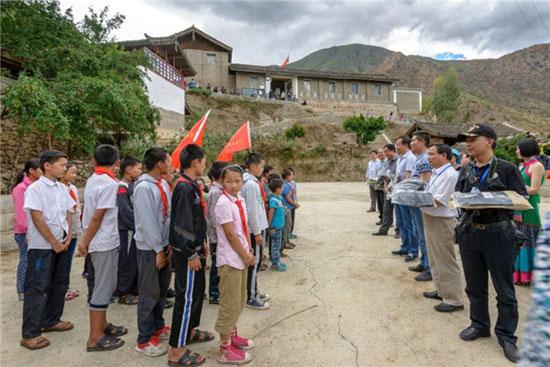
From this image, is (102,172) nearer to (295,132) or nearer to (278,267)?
(278,267)

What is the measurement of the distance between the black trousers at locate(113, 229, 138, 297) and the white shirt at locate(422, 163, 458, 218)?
375 centimetres

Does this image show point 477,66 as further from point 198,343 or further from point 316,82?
point 198,343

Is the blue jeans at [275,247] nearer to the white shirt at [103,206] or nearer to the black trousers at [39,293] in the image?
the white shirt at [103,206]

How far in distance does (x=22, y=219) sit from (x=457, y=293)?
17.4 feet

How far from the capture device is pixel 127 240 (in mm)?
3941

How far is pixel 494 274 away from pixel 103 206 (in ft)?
11.9

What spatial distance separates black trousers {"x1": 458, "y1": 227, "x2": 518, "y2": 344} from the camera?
2.67m

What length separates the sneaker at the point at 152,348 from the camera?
271 centimetres

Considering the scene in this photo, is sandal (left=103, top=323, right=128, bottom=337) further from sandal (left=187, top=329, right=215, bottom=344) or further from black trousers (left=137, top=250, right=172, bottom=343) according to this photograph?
sandal (left=187, top=329, right=215, bottom=344)

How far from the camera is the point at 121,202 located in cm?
376

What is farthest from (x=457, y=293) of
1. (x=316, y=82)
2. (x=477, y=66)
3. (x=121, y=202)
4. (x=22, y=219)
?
(x=477, y=66)

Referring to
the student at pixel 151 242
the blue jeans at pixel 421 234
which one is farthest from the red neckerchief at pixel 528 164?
the student at pixel 151 242

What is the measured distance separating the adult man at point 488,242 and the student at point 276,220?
2432 millimetres

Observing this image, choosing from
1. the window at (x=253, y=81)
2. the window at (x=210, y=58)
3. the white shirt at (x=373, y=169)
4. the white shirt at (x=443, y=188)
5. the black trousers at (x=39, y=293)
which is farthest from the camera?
the window at (x=253, y=81)
